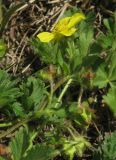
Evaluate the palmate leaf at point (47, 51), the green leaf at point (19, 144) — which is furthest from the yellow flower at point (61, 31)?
the green leaf at point (19, 144)

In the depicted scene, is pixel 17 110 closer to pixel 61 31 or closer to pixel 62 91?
pixel 62 91

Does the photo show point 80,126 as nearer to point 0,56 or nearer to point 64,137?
point 64,137

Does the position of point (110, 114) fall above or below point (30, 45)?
below

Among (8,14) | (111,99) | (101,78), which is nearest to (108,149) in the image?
(111,99)

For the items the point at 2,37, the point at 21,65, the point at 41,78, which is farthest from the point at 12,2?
the point at 41,78

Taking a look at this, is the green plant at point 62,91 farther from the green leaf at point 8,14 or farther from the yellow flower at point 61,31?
the green leaf at point 8,14
